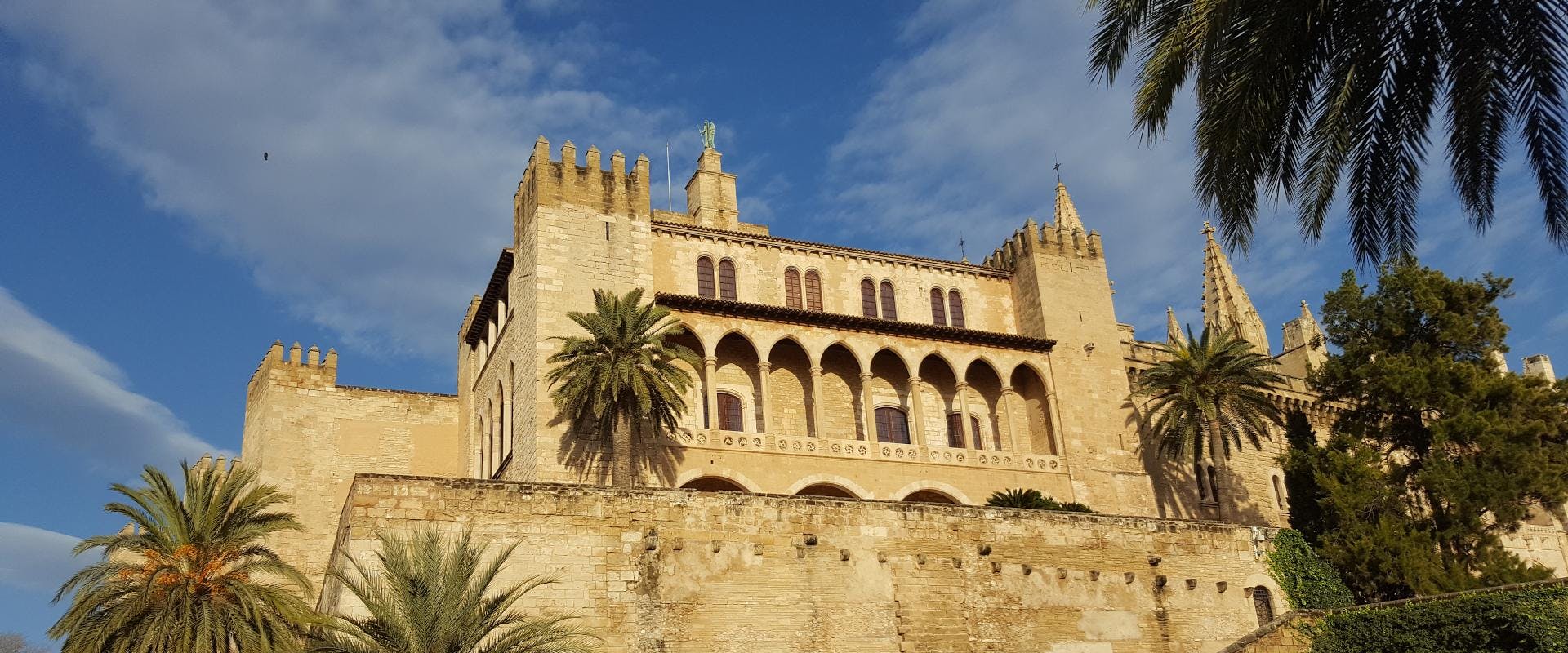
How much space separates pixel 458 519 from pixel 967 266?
2205cm

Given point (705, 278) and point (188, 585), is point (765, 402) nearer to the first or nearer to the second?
point (705, 278)

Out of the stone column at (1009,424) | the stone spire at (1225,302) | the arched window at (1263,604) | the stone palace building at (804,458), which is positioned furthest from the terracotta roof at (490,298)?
the stone spire at (1225,302)

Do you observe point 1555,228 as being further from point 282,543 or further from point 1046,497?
point 282,543

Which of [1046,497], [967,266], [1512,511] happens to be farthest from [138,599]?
[1512,511]

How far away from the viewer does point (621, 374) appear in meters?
31.3

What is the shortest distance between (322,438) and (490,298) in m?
6.39

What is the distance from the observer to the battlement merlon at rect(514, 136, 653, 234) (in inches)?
1437

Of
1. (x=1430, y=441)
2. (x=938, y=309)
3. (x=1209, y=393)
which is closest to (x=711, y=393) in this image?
(x=938, y=309)

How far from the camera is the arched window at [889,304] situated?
133 feet

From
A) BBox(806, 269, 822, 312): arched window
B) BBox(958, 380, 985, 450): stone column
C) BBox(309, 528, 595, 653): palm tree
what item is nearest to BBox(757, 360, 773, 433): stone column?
BBox(806, 269, 822, 312): arched window

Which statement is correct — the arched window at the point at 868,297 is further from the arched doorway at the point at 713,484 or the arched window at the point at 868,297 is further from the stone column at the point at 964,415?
the arched doorway at the point at 713,484

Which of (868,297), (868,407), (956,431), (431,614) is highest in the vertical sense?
(868,297)

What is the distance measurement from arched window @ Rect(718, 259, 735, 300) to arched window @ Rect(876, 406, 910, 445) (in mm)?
5548

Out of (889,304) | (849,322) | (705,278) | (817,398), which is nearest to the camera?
(817,398)
